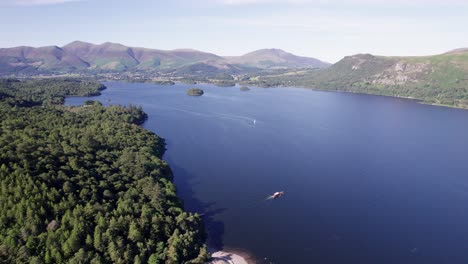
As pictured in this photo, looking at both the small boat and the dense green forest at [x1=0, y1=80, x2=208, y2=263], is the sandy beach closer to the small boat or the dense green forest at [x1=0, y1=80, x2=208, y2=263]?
the dense green forest at [x1=0, y1=80, x2=208, y2=263]

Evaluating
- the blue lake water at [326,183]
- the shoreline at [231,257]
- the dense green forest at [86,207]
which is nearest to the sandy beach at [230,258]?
the shoreline at [231,257]

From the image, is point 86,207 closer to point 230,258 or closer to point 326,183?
point 230,258

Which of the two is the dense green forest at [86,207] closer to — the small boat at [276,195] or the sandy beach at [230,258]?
the sandy beach at [230,258]

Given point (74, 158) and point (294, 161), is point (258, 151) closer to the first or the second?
point (294, 161)

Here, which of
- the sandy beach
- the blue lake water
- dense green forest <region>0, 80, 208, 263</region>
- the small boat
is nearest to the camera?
dense green forest <region>0, 80, 208, 263</region>

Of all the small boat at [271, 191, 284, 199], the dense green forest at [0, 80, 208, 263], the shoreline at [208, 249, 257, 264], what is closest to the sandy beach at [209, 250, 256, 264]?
the shoreline at [208, 249, 257, 264]

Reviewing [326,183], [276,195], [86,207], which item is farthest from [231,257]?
[326,183]
